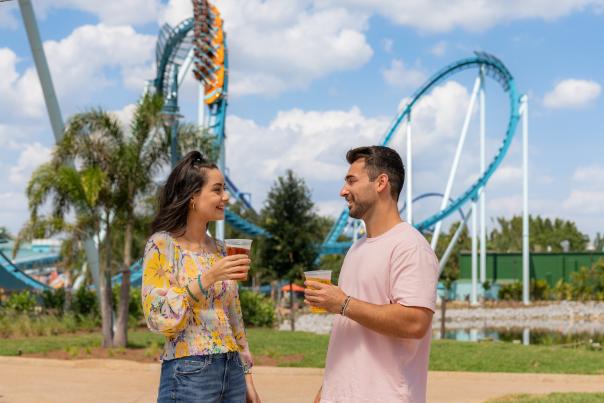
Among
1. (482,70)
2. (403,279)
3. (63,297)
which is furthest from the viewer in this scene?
(482,70)

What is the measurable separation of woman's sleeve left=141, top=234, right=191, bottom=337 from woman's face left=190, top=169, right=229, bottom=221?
0.55ft

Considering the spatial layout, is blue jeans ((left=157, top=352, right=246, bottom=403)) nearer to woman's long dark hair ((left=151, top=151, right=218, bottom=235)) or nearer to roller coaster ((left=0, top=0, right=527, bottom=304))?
woman's long dark hair ((left=151, top=151, right=218, bottom=235))

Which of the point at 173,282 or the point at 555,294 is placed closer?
the point at 173,282

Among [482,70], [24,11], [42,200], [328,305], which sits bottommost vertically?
[328,305]

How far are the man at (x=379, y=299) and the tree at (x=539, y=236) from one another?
7616 centimetres

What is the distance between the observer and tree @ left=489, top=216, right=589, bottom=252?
78312 mm

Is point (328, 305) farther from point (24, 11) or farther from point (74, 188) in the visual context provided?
point (24, 11)

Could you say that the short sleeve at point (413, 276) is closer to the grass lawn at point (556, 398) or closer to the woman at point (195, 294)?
the woman at point (195, 294)

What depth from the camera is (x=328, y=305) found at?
2.62 meters

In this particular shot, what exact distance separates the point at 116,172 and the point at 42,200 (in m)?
1.66

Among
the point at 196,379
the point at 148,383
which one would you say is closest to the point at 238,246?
the point at 196,379

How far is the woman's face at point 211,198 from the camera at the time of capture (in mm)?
3059

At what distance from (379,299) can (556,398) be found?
5.49 meters

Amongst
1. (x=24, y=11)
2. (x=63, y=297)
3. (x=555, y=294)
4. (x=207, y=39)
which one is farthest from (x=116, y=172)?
(x=555, y=294)
